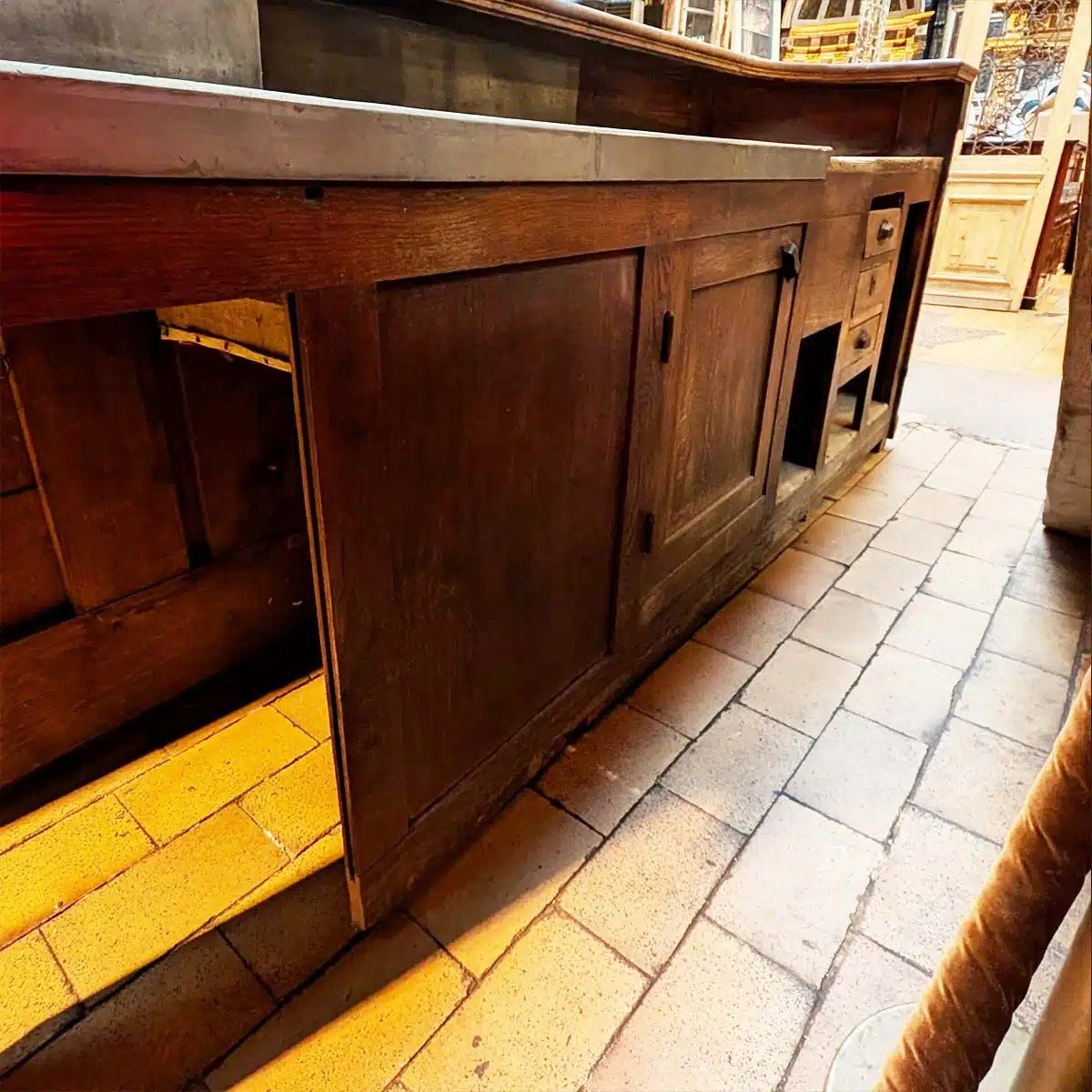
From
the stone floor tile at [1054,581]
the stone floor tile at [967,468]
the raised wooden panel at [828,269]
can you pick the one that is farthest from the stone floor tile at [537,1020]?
the stone floor tile at [967,468]

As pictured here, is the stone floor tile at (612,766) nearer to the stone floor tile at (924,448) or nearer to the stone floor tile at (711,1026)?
the stone floor tile at (711,1026)

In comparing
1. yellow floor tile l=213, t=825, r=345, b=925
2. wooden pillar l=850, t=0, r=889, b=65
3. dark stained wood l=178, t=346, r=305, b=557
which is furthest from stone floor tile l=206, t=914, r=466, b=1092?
wooden pillar l=850, t=0, r=889, b=65

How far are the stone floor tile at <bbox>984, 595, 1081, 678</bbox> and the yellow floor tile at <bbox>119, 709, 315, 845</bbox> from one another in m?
1.63

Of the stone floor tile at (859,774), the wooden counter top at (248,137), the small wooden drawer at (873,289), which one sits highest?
the wooden counter top at (248,137)

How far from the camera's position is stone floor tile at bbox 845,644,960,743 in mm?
1578

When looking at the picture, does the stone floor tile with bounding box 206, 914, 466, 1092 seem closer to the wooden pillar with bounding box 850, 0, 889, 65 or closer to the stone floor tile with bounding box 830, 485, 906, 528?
the stone floor tile with bounding box 830, 485, 906, 528

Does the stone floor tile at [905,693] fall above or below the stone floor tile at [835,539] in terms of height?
below

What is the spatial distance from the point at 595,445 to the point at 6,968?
1.13 metres

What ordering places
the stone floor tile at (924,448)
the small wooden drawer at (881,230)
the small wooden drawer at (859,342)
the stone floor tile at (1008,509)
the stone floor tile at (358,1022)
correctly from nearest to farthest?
the stone floor tile at (358,1022) → the small wooden drawer at (881,230) → the small wooden drawer at (859,342) → the stone floor tile at (1008,509) → the stone floor tile at (924,448)

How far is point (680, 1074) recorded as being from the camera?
3.12 ft

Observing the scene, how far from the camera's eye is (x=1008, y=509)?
255cm

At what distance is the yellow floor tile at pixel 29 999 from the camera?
971mm

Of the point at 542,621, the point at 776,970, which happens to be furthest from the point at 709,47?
the point at 776,970

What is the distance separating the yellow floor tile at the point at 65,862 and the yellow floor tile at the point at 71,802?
17 mm
